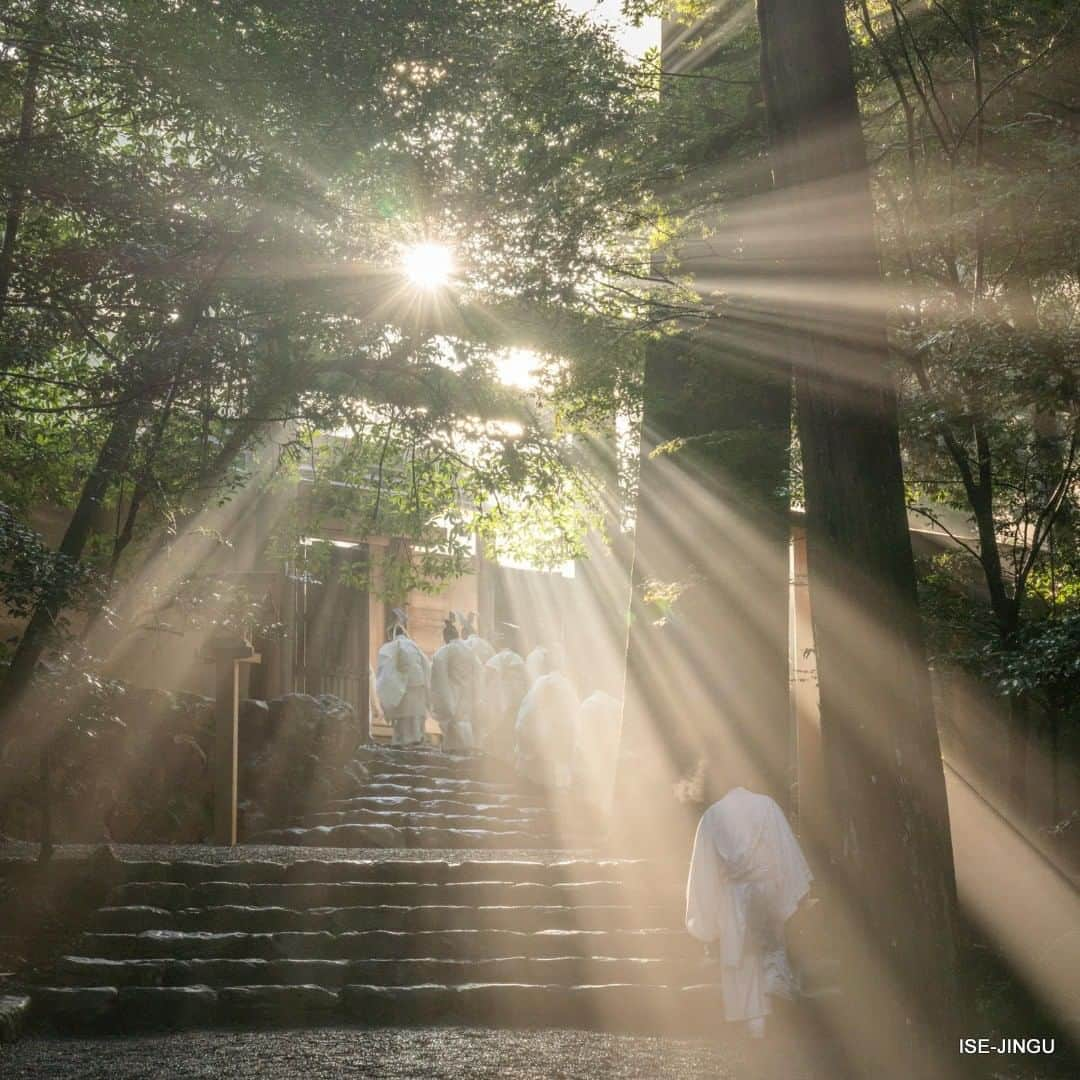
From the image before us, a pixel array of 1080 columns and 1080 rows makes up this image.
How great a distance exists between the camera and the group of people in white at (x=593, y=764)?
29.2ft

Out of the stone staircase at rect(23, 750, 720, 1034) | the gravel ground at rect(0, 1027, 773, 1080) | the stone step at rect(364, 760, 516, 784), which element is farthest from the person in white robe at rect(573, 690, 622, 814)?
the gravel ground at rect(0, 1027, 773, 1080)

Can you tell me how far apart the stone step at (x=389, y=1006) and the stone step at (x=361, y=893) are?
1.54 meters

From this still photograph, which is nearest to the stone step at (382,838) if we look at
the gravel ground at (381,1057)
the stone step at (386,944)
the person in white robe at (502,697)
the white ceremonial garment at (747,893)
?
the stone step at (386,944)

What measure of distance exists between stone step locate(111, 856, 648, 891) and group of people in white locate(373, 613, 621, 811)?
552 centimetres

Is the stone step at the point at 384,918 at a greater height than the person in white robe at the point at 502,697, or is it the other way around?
the person in white robe at the point at 502,697

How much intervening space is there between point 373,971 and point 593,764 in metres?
10.6

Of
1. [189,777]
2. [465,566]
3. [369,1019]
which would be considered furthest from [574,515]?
[369,1019]

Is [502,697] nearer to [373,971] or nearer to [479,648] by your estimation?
[479,648]

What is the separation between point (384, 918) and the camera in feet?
35.3

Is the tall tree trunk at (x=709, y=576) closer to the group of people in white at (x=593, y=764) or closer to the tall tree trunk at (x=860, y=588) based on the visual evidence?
the group of people in white at (x=593, y=764)

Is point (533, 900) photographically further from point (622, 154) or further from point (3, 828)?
point (622, 154)

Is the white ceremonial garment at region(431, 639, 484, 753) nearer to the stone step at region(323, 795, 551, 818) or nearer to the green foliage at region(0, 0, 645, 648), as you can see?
the stone step at region(323, 795, 551, 818)

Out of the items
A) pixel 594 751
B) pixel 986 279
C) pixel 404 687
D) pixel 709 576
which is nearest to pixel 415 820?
pixel 594 751

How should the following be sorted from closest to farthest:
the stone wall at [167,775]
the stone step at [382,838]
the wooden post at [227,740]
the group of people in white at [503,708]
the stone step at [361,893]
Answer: the stone step at [361,893]
the stone wall at [167,775]
the wooden post at [227,740]
the stone step at [382,838]
the group of people in white at [503,708]
